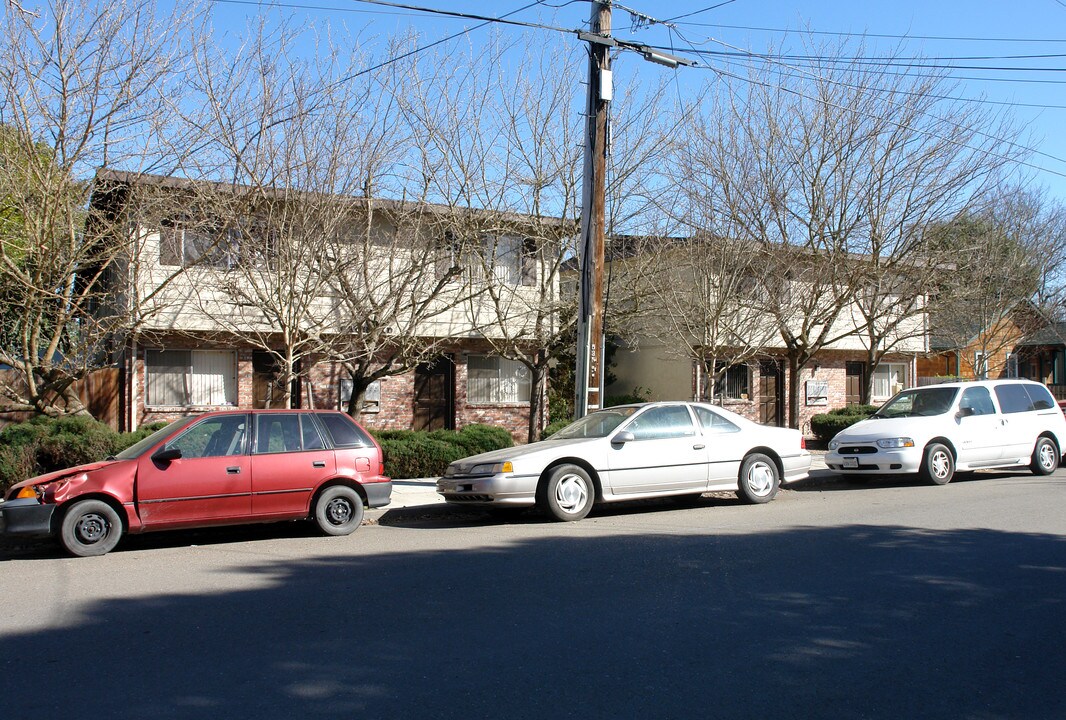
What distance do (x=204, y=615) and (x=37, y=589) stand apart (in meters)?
2.09

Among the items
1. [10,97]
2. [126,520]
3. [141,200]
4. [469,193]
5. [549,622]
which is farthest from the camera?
[469,193]

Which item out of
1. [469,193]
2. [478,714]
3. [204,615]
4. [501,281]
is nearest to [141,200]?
[469,193]

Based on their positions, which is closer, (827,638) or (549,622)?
(827,638)

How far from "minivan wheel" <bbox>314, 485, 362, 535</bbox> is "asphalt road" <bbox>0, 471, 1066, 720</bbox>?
→ 345 millimetres

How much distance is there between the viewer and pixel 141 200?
13227mm

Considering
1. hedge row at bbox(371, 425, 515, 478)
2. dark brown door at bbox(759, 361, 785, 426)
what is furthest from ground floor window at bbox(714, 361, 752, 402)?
hedge row at bbox(371, 425, 515, 478)

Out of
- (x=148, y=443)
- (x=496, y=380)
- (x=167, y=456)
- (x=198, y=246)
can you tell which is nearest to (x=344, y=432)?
(x=167, y=456)

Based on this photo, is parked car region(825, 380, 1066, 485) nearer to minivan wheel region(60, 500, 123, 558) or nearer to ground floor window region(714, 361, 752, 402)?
minivan wheel region(60, 500, 123, 558)

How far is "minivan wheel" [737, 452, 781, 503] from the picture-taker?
12.2 m

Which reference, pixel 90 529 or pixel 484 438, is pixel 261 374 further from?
pixel 90 529

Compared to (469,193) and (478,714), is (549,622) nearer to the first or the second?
(478,714)

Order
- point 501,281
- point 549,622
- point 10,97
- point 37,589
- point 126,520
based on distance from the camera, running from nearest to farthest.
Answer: point 549,622, point 37,589, point 126,520, point 10,97, point 501,281

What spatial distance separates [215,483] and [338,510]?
143 centimetres

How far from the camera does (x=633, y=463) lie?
1138cm
